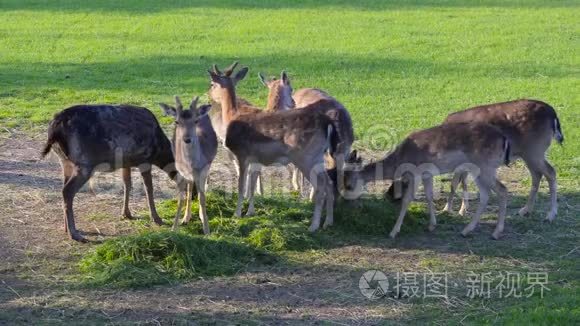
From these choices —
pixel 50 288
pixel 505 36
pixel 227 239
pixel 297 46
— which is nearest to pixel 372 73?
pixel 297 46

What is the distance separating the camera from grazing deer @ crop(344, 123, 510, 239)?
33.3 ft

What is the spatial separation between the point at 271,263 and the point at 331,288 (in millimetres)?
836

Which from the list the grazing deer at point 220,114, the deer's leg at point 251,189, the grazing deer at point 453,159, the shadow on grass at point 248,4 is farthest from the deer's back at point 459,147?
the shadow on grass at point 248,4

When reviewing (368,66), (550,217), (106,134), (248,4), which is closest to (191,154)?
(106,134)

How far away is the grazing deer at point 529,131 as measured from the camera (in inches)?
423

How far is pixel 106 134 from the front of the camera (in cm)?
1002

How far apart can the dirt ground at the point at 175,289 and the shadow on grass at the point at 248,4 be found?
1677 centimetres

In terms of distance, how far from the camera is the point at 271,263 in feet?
30.1

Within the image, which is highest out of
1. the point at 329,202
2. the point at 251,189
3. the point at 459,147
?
the point at 459,147

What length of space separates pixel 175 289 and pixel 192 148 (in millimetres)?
1925

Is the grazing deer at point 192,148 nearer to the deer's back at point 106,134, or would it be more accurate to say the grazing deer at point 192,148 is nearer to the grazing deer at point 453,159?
the deer's back at point 106,134

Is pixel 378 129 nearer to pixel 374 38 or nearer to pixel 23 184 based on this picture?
pixel 23 184

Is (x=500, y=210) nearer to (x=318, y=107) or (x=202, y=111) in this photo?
(x=318, y=107)

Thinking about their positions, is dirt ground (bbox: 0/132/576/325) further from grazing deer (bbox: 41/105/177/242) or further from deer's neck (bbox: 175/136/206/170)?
deer's neck (bbox: 175/136/206/170)
